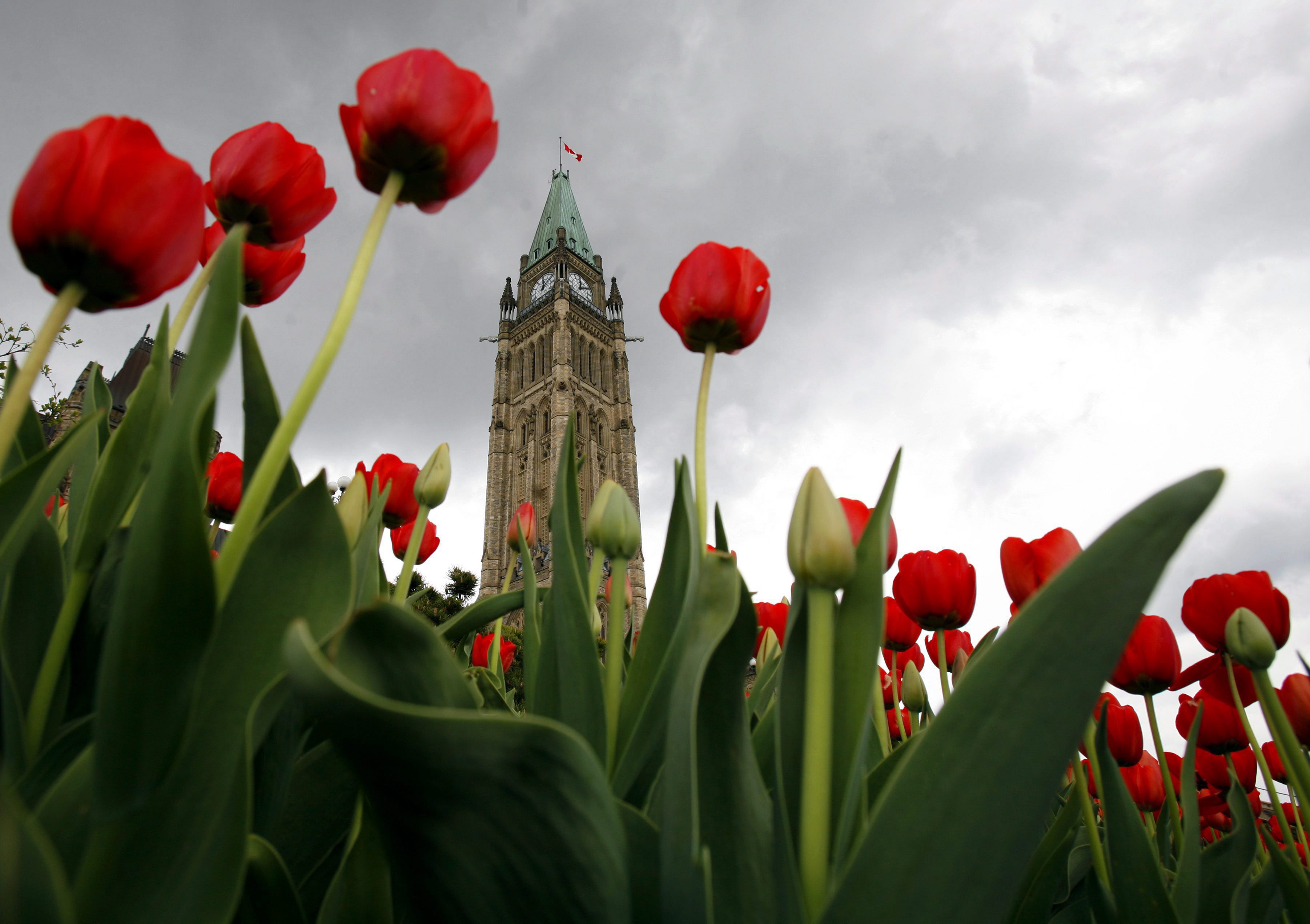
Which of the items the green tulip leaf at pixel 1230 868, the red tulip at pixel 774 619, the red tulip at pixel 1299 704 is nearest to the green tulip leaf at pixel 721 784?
the green tulip leaf at pixel 1230 868

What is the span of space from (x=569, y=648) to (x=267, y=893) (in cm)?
30

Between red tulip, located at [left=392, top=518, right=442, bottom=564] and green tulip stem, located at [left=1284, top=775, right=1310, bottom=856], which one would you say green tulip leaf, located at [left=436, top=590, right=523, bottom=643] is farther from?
green tulip stem, located at [left=1284, top=775, right=1310, bottom=856]

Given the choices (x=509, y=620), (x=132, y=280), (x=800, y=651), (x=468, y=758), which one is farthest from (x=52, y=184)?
(x=509, y=620)

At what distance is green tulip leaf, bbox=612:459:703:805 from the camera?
25.1 inches

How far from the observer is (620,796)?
0.65m

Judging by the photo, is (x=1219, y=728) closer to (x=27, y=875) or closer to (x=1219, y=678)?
(x=1219, y=678)

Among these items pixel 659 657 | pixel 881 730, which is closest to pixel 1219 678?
pixel 881 730

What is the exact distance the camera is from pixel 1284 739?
2.99 feet

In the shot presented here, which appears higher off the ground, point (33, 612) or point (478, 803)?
point (33, 612)

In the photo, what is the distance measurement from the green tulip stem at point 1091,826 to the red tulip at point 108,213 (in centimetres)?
107

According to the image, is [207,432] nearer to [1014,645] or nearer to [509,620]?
[1014,645]

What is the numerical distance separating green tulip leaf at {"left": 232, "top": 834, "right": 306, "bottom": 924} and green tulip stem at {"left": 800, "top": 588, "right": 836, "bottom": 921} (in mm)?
365

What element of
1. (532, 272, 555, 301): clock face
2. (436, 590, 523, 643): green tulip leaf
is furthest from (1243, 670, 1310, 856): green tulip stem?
(532, 272, 555, 301): clock face

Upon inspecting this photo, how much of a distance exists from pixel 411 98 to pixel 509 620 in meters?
27.8
